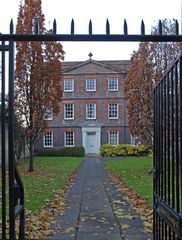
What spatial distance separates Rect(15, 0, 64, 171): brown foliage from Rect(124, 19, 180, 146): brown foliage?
13.5 ft

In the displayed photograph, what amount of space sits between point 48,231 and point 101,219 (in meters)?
1.52

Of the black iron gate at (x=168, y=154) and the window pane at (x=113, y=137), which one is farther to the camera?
the window pane at (x=113, y=137)

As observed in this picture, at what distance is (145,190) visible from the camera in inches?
503

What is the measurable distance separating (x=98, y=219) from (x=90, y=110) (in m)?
39.2

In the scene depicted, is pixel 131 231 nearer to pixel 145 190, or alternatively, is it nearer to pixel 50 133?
pixel 145 190

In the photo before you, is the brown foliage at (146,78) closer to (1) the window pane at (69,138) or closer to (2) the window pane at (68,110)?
(1) the window pane at (69,138)

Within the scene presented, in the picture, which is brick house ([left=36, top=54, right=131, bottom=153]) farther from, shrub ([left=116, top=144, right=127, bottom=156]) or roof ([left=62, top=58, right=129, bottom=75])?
shrub ([left=116, top=144, right=127, bottom=156])

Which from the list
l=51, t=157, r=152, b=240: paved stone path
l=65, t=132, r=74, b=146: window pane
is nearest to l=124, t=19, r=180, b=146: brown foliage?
l=51, t=157, r=152, b=240: paved stone path

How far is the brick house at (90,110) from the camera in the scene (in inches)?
1823

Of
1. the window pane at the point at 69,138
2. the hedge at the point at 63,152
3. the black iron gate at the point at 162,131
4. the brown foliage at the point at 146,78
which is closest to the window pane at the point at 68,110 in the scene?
the window pane at the point at 69,138

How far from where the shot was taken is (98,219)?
828cm

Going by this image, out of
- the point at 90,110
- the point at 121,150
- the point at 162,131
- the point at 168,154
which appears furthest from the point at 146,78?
the point at 90,110

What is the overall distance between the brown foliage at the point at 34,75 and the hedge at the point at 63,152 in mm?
21060

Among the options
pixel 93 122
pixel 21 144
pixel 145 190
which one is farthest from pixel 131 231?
pixel 93 122
